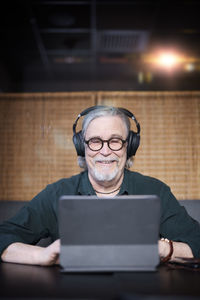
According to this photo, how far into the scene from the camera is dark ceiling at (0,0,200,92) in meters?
3.10

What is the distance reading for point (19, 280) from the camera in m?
0.77

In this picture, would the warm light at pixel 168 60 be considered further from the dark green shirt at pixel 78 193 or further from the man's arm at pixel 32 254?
the man's arm at pixel 32 254

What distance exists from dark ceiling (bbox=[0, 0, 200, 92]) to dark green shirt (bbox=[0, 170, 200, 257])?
2087mm

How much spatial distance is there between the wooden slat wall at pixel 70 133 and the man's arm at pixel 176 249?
102 cm

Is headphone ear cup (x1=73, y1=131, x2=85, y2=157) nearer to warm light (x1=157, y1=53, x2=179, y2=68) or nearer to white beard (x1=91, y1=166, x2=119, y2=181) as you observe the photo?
white beard (x1=91, y1=166, x2=119, y2=181)

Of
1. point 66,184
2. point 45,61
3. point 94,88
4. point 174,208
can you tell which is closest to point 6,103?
point 66,184

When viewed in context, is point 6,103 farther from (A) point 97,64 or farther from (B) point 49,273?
(A) point 97,64

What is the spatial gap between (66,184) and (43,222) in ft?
0.64

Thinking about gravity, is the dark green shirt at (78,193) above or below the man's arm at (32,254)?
above

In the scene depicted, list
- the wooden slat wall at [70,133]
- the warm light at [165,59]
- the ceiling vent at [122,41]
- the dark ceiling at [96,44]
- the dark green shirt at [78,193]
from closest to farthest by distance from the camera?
1. the dark green shirt at [78,193]
2. the wooden slat wall at [70,133]
3. the dark ceiling at [96,44]
4. the ceiling vent at [122,41]
5. the warm light at [165,59]

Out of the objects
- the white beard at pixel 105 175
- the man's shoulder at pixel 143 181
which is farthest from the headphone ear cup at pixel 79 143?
the man's shoulder at pixel 143 181

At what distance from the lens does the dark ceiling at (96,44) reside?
3.10 meters

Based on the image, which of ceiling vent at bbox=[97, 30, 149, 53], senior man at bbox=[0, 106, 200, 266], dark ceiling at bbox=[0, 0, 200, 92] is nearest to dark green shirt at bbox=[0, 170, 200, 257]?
senior man at bbox=[0, 106, 200, 266]

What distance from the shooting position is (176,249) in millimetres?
1098
